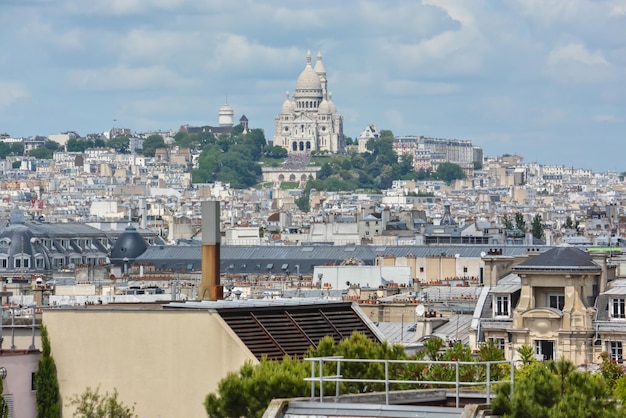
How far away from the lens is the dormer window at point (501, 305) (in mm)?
30781

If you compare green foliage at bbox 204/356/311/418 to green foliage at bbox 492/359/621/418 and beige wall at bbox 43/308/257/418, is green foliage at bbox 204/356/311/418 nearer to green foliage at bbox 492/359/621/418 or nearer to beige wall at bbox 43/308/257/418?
beige wall at bbox 43/308/257/418

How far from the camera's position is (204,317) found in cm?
1753

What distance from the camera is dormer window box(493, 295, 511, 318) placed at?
30781 millimetres

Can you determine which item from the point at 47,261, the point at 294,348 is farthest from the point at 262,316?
the point at 47,261

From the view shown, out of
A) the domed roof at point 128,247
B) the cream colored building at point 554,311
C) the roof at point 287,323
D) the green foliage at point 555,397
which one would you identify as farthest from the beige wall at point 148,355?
the domed roof at point 128,247

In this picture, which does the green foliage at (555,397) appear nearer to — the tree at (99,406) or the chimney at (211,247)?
the tree at (99,406)

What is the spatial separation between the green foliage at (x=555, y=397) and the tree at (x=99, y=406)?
4.11 m

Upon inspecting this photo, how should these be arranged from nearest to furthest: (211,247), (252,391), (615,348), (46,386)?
(252,391) → (46,386) → (211,247) → (615,348)

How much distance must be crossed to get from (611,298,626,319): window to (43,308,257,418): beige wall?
1296cm

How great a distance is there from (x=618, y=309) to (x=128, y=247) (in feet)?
152

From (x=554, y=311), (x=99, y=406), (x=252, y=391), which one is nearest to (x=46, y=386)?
(x=99, y=406)

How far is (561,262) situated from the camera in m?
29.9

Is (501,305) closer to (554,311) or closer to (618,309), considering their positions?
(554,311)

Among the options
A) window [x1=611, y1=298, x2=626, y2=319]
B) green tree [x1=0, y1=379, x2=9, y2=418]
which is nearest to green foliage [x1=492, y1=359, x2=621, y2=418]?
green tree [x1=0, y1=379, x2=9, y2=418]
